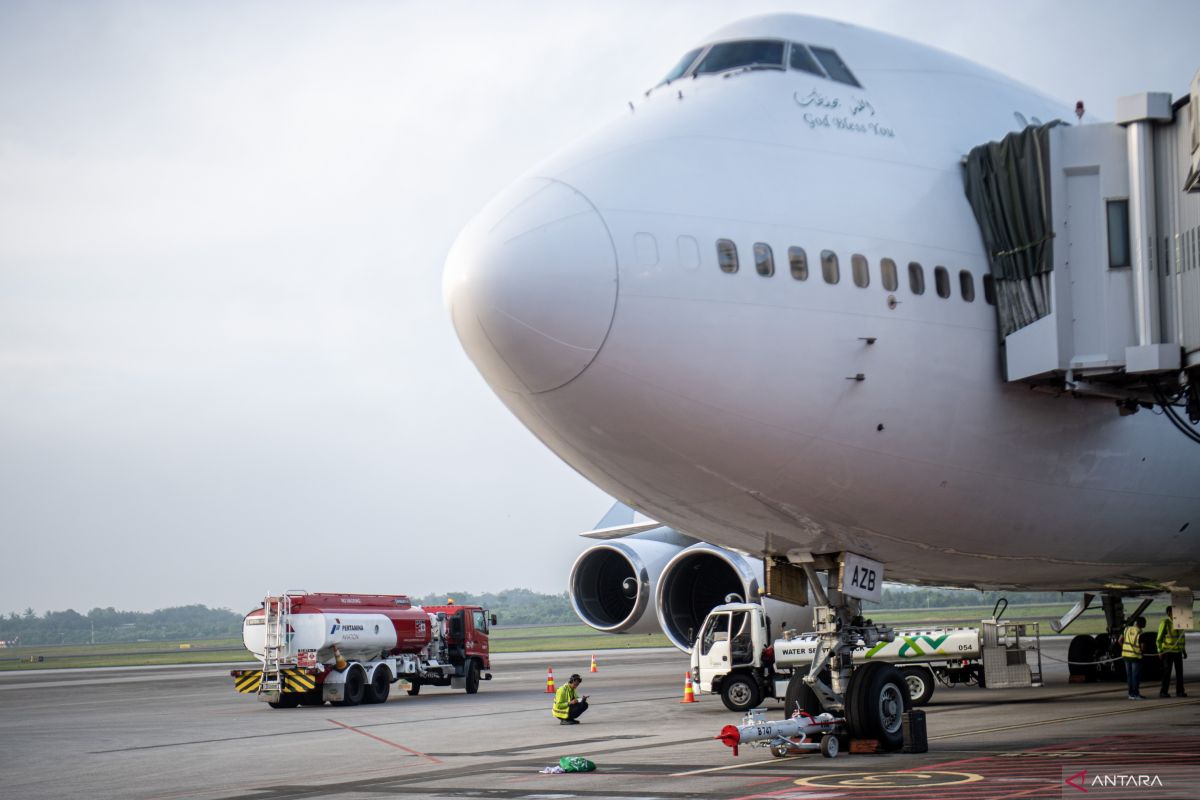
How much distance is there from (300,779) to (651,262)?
7022 mm

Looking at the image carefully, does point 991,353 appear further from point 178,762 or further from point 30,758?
point 30,758

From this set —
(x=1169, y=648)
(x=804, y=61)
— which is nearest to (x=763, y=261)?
(x=804, y=61)

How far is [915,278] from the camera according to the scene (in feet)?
35.1

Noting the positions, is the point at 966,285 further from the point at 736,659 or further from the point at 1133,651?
the point at 736,659

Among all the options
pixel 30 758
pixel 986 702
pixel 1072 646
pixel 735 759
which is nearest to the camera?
pixel 735 759

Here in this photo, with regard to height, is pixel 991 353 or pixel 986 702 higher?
pixel 991 353

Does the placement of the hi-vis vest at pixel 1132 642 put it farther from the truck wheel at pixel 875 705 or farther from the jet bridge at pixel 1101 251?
the jet bridge at pixel 1101 251

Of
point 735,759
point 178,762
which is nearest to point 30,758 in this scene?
point 178,762

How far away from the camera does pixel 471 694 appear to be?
2838 centimetres

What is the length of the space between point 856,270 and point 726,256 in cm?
123

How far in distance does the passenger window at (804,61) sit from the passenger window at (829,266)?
208cm

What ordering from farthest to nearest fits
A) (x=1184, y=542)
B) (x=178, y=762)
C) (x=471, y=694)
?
(x=471, y=694) → (x=178, y=762) → (x=1184, y=542)

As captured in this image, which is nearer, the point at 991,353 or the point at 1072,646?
the point at 991,353

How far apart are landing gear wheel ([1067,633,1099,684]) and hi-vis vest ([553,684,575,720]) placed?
10137mm
